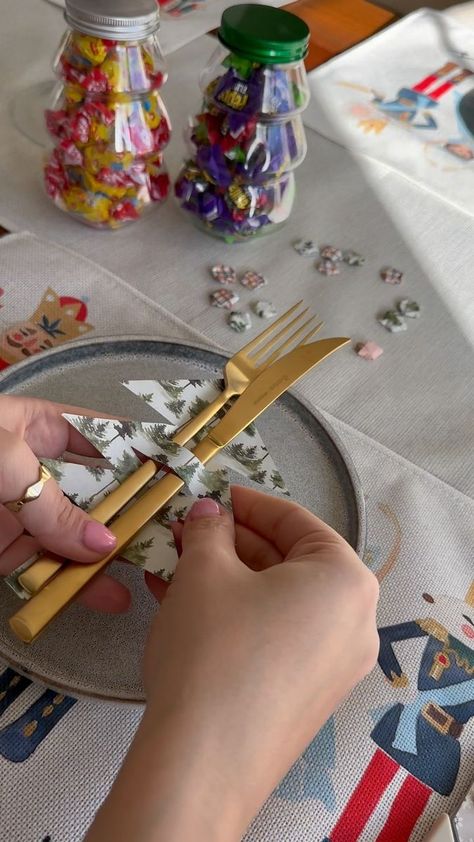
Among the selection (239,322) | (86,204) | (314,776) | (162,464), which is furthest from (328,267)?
(314,776)

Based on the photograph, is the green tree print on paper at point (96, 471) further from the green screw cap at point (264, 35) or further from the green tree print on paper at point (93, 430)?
the green screw cap at point (264, 35)

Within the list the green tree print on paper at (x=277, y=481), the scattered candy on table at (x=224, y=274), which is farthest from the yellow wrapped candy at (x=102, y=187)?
the green tree print on paper at (x=277, y=481)

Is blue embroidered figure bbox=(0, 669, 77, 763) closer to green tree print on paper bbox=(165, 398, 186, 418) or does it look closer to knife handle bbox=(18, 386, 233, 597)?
knife handle bbox=(18, 386, 233, 597)

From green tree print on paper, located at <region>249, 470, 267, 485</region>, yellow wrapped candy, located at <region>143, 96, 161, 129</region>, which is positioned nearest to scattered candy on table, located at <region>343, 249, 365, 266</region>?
yellow wrapped candy, located at <region>143, 96, 161, 129</region>

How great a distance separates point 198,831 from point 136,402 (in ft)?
0.93

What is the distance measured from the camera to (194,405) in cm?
47

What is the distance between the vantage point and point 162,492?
407 millimetres

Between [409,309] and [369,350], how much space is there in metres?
0.07

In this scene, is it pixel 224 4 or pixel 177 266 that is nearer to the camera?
pixel 177 266

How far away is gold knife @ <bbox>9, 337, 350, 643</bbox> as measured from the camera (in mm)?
342

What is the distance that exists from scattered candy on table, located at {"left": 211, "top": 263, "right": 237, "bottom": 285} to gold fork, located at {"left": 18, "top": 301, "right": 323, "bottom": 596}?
69mm

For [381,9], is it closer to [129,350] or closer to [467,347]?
[467,347]

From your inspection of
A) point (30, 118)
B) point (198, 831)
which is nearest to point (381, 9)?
point (30, 118)

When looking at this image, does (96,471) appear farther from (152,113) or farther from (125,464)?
(152,113)
